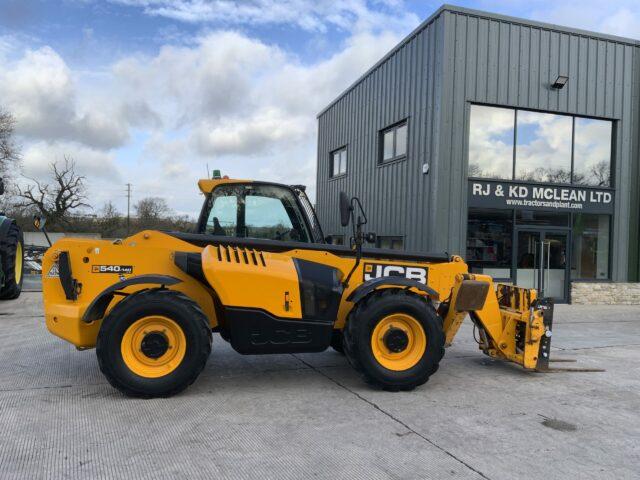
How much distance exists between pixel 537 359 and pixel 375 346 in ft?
6.65

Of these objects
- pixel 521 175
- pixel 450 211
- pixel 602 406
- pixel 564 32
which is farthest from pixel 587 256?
pixel 602 406

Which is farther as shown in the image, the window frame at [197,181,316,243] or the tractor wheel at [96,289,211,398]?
the window frame at [197,181,316,243]

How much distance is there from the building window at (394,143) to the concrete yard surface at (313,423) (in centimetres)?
816

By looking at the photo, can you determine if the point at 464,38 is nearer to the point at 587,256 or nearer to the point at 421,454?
the point at 587,256

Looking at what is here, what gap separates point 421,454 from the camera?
3654 mm

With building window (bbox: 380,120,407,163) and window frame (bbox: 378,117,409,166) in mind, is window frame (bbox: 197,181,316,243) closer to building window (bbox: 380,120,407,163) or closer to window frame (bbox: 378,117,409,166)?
window frame (bbox: 378,117,409,166)

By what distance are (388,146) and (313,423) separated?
1124 centimetres

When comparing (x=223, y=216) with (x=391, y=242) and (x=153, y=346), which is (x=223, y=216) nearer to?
(x=153, y=346)

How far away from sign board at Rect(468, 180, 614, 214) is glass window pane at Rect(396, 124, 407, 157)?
2079 mm

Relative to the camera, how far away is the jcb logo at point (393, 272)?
5.56 m

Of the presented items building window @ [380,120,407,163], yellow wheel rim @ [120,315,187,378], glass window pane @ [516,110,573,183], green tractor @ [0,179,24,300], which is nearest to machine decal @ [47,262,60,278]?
yellow wheel rim @ [120,315,187,378]

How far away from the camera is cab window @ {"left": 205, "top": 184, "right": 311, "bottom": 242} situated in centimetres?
554

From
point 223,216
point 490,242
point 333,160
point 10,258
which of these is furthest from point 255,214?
point 333,160

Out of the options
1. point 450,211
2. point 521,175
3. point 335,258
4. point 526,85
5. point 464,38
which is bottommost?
point 335,258
